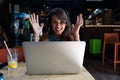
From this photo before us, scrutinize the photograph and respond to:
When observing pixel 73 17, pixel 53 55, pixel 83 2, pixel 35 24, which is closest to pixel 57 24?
→ pixel 35 24

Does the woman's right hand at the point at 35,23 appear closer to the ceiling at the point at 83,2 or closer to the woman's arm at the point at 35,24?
the woman's arm at the point at 35,24

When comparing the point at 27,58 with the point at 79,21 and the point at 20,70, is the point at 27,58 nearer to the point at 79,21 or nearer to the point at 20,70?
the point at 20,70

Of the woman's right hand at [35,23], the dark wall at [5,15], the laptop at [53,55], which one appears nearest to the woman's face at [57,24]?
the woman's right hand at [35,23]

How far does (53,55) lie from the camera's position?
3.66 ft

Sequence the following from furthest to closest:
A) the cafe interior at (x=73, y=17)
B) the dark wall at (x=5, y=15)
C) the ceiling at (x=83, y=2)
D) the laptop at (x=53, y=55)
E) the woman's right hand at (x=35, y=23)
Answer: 1. the ceiling at (x=83, y=2)
2. the dark wall at (x=5, y=15)
3. the cafe interior at (x=73, y=17)
4. the woman's right hand at (x=35, y=23)
5. the laptop at (x=53, y=55)

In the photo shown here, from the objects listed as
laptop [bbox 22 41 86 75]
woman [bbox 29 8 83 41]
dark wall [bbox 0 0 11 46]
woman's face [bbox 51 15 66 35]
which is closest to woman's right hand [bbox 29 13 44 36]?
woman [bbox 29 8 83 41]

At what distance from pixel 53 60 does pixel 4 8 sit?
20.2 feet

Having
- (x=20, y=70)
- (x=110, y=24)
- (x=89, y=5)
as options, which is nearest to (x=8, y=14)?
(x=89, y=5)

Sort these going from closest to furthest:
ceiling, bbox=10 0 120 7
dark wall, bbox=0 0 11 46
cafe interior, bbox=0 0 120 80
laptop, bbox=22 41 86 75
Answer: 1. laptop, bbox=22 41 86 75
2. cafe interior, bbox=0 0 120 80
3. dark wall, bbox=0 0 11 46
4. ceiling, bbox=10 0 120 7

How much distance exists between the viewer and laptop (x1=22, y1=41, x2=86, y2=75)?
109 centimetres

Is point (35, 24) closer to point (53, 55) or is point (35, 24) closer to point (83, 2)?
point (53, 55)

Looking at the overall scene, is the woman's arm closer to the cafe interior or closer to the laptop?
the laptop

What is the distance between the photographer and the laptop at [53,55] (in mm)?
1094

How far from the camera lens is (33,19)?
151cm
